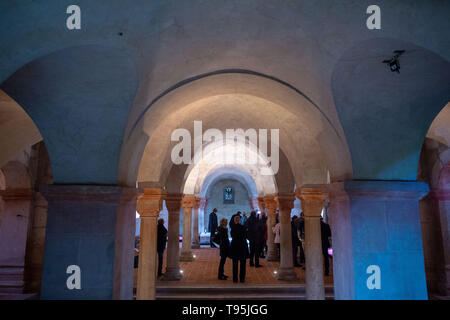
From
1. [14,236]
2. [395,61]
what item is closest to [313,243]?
[395,61]

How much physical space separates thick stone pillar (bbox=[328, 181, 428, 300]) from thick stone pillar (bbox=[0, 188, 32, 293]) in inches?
296

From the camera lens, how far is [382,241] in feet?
11.7

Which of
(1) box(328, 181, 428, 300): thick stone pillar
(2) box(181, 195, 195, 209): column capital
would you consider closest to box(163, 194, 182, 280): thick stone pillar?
(2) box(181, 195, 195, 209): column capital

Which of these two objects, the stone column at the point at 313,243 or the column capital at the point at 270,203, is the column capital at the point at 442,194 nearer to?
the stone column at the point at 313,243

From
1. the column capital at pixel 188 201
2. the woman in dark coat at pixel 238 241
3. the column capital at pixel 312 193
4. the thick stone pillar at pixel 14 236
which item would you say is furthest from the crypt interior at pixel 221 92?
the column capital at pixel 188 201

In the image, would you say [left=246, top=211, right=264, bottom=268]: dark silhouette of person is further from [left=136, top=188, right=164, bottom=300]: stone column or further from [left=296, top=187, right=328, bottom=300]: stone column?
[left=136, top=188, right=164, bottom=300]: stone column

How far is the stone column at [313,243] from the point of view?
6.11 meters

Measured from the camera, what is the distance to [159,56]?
3.40 meters

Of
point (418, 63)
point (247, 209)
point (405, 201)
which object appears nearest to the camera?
point (418, 63)

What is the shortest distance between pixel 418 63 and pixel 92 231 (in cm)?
394

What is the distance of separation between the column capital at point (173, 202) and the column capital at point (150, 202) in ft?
7.42

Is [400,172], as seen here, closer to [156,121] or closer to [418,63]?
[418,63]

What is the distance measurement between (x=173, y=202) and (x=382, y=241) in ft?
20.9
